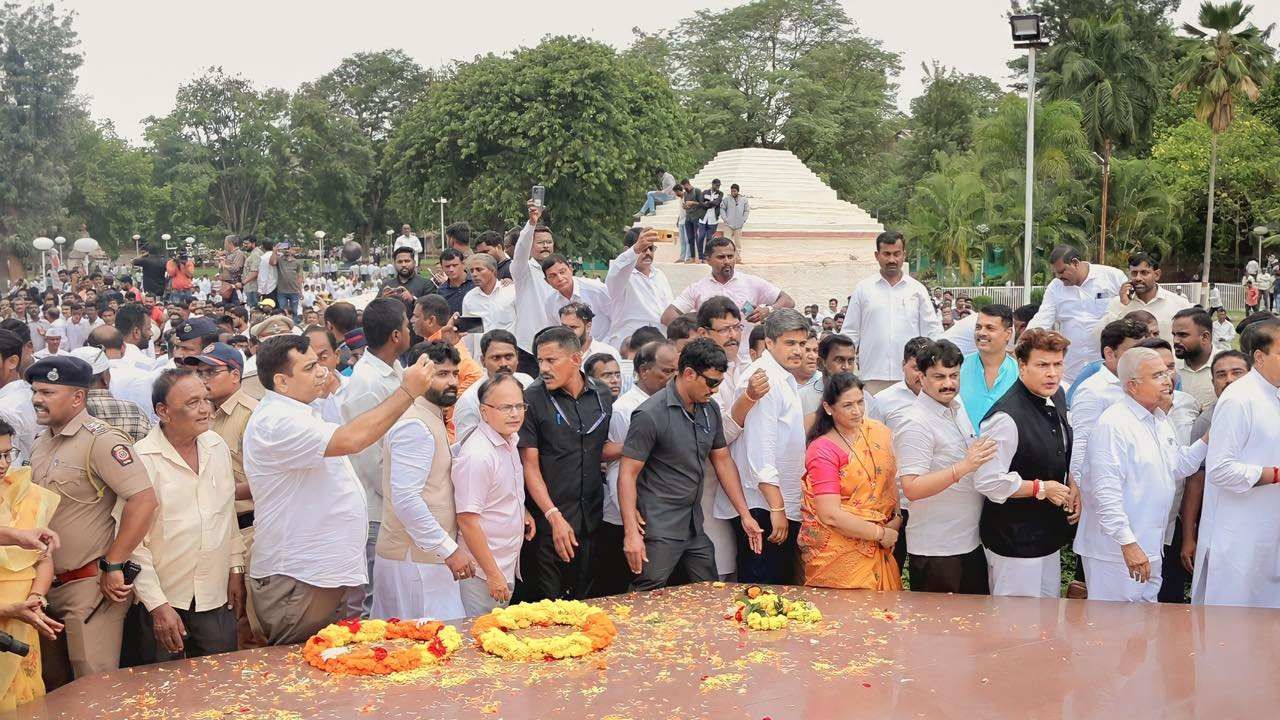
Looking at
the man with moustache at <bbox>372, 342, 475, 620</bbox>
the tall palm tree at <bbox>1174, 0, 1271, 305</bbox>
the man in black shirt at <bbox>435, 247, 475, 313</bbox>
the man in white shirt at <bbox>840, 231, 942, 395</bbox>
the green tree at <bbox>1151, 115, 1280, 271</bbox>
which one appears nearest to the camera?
the man with moustache at <bbox>372, 342, 475, 620</bbox>

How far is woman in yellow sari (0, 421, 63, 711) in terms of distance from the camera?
159 inches

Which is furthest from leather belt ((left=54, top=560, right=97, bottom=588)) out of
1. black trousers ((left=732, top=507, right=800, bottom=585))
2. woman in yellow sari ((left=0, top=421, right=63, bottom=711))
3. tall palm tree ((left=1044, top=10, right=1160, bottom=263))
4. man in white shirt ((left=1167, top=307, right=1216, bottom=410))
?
tall palm tree ((left=1044, top=10, right=1160, bottom=263))

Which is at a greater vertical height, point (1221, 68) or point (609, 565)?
point (1221, 68)

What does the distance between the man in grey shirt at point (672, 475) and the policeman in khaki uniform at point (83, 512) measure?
2.05 metres

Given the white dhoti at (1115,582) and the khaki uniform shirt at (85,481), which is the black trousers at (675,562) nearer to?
the white dhoti at (1115,582)

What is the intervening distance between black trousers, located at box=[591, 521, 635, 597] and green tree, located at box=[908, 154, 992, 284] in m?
29.3

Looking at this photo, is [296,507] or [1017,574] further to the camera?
A: [1017,574]

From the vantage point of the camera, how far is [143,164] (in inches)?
2004

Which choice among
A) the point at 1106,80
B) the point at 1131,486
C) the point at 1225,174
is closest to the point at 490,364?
the point at 1131,486

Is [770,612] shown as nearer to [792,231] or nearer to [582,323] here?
[582,323]

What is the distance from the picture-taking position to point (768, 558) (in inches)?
224

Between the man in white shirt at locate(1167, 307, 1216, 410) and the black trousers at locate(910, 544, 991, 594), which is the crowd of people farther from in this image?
the man in white shirt at locate(1167, 307, 1216, 410)

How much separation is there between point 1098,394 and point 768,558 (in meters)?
1.94

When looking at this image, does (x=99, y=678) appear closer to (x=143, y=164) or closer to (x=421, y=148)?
(x=421, y=148)
